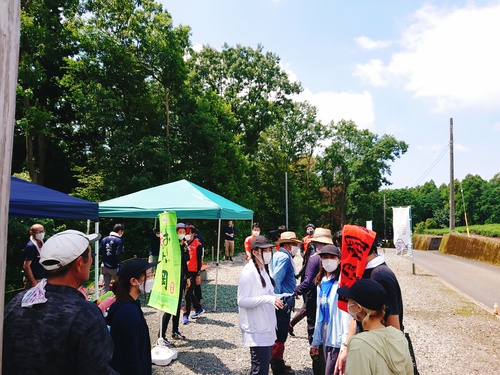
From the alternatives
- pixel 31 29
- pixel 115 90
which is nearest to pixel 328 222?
pixel 115 90

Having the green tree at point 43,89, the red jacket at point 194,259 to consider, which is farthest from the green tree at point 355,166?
the red jacket at point 194,259

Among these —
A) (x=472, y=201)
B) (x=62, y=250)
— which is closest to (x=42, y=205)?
(x=62, y=250)

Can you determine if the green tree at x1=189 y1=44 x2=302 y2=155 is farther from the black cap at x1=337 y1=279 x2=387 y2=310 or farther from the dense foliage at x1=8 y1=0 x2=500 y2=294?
the black cap at x1=337 y1=279 x2=387 y2=310

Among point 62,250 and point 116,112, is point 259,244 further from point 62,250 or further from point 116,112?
point 116,112

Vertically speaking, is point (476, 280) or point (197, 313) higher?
point (197, 313)

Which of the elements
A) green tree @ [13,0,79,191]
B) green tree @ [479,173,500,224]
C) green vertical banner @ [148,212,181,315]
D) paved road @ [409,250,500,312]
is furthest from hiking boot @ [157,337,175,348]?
green tree @ [479,173,500,224]

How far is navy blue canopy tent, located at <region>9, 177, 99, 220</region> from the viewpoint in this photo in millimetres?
5074

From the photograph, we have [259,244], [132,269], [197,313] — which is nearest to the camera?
[132,269]

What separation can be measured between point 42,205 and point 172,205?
11.8ft

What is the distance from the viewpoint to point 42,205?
5332mm

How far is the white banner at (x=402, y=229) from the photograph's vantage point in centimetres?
1459

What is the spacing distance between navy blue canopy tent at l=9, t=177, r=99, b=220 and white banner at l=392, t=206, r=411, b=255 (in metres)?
12.0

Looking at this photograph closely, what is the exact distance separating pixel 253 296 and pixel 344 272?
1.06m

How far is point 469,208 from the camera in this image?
61406 mm
